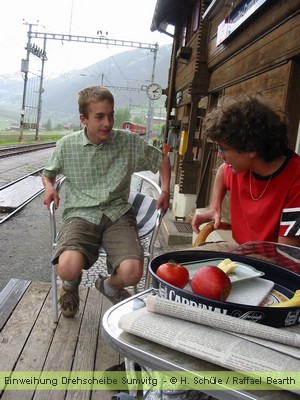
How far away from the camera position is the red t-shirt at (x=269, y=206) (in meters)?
1.84

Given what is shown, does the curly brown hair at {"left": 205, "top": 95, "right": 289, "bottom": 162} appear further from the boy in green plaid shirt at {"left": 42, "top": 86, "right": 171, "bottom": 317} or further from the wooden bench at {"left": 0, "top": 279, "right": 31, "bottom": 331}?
the wooden bench at {"left": 0, "top": 279, "right": 31, "bottom": 331}

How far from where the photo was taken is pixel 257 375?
88cm

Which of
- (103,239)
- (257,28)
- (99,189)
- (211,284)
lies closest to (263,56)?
(257,28)

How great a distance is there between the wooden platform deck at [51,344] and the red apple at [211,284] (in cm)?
127

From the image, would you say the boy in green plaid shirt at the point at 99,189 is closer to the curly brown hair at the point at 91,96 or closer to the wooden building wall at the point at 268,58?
the curly brown hair at the point at 91,96

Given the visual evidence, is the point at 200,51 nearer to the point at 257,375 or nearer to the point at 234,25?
the point at 234,25

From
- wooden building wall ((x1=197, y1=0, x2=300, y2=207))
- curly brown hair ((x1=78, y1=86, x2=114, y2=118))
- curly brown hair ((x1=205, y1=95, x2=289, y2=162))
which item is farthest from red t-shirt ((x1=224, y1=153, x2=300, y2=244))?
curly brown hair ((x1=78, y1=86, x2=114, y2=118))

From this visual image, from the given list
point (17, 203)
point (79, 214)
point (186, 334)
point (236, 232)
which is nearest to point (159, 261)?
point (186, 334)

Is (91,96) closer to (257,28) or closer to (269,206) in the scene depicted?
(269,206)

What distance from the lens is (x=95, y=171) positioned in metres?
2.86

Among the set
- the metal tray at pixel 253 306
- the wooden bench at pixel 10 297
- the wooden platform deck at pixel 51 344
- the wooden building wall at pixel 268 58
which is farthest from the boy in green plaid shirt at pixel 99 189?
the metal tray at pixel 253 306

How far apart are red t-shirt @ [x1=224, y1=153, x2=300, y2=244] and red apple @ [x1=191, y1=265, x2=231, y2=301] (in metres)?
0.70

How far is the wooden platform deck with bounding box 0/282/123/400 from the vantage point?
2.17 metres

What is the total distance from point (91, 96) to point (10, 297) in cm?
160
